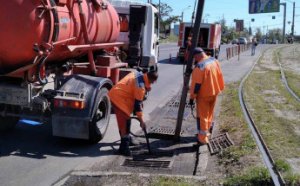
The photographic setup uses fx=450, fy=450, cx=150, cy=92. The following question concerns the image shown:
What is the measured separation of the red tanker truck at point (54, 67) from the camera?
649 cm

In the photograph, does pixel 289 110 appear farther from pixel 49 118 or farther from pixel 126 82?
pixel 49 118

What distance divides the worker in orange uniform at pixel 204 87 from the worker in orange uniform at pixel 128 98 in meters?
0.72

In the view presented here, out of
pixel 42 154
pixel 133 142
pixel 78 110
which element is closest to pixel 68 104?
pixel 78 110

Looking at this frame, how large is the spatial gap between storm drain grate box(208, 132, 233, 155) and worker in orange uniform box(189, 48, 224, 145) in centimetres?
19

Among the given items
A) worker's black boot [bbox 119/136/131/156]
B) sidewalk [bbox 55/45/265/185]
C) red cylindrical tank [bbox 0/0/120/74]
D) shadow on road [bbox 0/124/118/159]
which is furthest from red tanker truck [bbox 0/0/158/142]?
sidewalk [bbox 55/45/265/185]

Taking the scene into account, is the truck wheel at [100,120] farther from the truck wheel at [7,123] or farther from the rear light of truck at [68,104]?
the truck wheel at [7,123]

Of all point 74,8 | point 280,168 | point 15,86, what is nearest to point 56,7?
point 74,8

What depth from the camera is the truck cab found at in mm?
11977

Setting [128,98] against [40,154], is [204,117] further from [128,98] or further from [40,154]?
[40,154]

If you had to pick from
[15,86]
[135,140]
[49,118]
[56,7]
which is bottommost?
[135,140]

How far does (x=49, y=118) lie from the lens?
7.33 metres

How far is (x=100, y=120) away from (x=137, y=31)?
4.66 m

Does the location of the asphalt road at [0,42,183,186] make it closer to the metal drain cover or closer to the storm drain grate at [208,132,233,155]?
the metal drain cover

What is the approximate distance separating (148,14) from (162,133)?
5.38 metres
